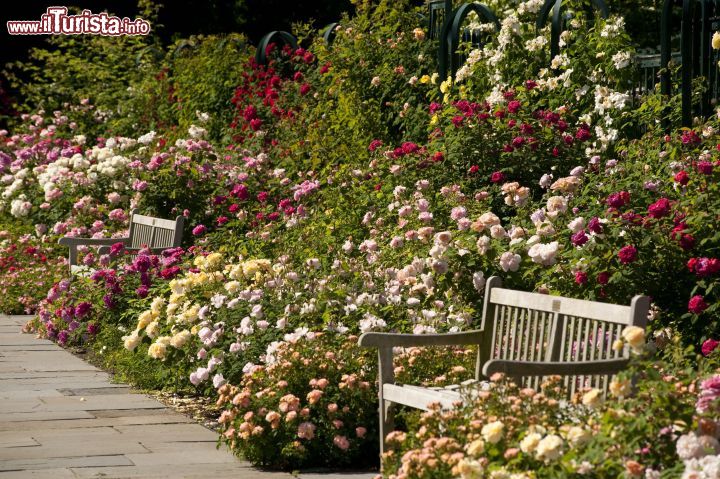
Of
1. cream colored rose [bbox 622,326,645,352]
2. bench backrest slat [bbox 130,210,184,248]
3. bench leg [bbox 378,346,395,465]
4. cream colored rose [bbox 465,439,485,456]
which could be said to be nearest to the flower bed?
cream colored rose [bbox 465,439,485,456]

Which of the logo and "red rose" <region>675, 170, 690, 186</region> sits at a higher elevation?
the logo

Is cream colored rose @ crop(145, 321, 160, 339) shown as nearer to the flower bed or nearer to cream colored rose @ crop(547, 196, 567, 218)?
the flower bed

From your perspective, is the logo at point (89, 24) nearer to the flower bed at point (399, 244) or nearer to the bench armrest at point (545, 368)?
the flower bed at point (399, 244)

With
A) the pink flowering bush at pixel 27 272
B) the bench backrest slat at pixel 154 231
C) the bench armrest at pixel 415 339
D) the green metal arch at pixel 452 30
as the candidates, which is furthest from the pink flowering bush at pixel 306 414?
the pink flowering bush at pixel 27 272

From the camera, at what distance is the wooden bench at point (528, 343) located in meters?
3.93

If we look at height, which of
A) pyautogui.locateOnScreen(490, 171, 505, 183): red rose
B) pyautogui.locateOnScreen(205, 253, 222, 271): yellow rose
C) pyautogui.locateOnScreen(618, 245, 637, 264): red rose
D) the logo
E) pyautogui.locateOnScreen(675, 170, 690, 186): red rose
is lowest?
pyautogui.locateOnScreen(205, 253, 222, 271): yellow rose

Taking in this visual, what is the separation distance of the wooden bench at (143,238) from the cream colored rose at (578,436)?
18.5 feet

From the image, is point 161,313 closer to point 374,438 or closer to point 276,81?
point 374,438

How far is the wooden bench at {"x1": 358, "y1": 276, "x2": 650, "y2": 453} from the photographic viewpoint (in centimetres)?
393

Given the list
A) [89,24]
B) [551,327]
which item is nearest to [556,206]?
[551,327]

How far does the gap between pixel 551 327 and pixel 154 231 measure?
17.7 feet

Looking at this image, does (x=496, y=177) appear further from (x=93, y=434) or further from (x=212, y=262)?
(x=93, y=434)

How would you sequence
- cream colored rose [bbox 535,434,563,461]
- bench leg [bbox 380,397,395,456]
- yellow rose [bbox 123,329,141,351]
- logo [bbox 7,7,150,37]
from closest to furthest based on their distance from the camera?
cream colored rose [bbox 535,434,563,461], bench leg [bbox 380,397,395,456], yellow rose [bbox 123,329,141,351], logo [bbox 7,7,150,37]

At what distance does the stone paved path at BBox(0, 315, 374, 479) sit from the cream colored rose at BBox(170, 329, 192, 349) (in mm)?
332
